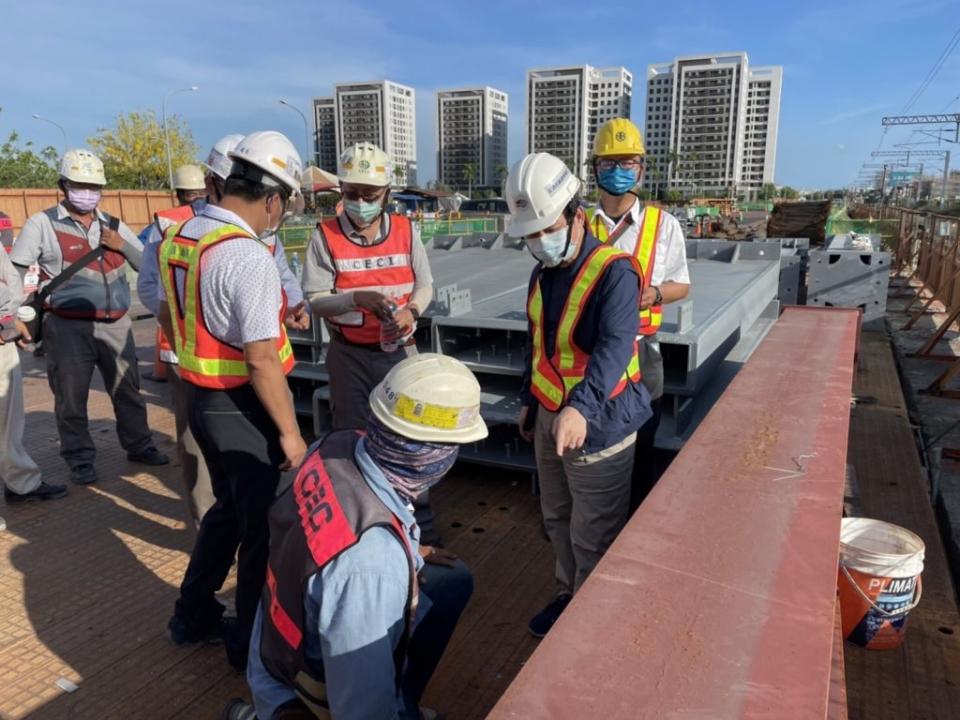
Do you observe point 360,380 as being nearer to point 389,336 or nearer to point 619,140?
point 389,336

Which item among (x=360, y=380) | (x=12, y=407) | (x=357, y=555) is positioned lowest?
(x=12, y=407)

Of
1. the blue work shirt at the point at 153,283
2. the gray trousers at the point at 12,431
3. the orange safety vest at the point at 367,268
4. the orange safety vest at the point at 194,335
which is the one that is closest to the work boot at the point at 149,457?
the gray trousers at the point at 12,431

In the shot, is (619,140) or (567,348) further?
(619,140)

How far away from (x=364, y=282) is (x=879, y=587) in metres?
2.51

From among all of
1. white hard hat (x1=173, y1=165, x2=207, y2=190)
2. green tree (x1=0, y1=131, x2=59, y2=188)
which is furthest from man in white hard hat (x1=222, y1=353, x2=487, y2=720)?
green tree (x1=0, y1=131, x2=59, y2=188)

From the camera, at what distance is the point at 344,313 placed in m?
3.46

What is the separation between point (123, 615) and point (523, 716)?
2481mm

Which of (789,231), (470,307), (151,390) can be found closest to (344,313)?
(470,307)

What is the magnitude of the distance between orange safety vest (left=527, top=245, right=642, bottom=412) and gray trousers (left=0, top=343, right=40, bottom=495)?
303 centimetres

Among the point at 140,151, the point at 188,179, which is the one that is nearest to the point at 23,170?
the point at 140,151

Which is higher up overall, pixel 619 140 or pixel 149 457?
pixel 619 140

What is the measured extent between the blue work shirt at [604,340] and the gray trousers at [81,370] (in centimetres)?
316

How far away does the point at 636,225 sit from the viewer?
3225 mm

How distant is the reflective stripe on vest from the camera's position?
14.2ft
